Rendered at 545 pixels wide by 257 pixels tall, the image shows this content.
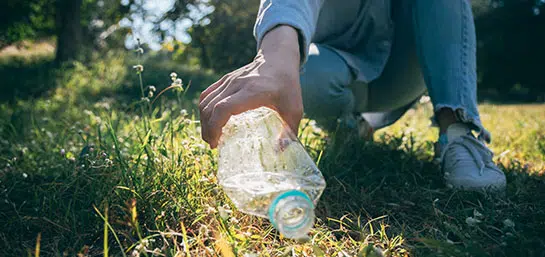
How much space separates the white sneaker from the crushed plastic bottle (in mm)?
774

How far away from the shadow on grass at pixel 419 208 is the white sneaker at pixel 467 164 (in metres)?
0.06

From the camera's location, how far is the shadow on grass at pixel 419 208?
1289 millimetres

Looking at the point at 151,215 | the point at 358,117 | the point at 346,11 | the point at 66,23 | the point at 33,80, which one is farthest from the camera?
the point at 66,23

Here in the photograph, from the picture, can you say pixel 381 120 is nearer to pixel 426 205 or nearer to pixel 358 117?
pixel 358 117

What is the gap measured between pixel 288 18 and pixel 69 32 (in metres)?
9.36

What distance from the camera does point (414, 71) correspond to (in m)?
2.55

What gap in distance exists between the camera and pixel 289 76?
4.26 feet

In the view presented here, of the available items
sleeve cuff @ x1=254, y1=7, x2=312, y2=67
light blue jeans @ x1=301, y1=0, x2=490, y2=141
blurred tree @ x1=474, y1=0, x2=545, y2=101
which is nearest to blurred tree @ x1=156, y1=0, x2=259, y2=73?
light blue jeans @ x1=301, y1=0, x2=490, y2=141

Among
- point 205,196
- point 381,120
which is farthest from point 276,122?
point 381,120

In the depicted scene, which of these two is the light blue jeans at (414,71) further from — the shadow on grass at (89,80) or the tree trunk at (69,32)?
the tree trunk at (69,32)

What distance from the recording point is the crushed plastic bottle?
132 centimetres

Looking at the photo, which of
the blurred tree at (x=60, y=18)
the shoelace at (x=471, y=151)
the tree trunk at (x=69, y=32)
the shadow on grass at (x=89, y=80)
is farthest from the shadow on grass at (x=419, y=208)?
the tree trunk at (x=69, y=32)

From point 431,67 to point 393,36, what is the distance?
1.64 feet

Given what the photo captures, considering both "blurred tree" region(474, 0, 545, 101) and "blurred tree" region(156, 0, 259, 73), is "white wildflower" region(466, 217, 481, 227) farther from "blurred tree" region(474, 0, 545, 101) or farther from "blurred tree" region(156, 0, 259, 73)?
"blurred tree" region(474, 0, 545, 101)
